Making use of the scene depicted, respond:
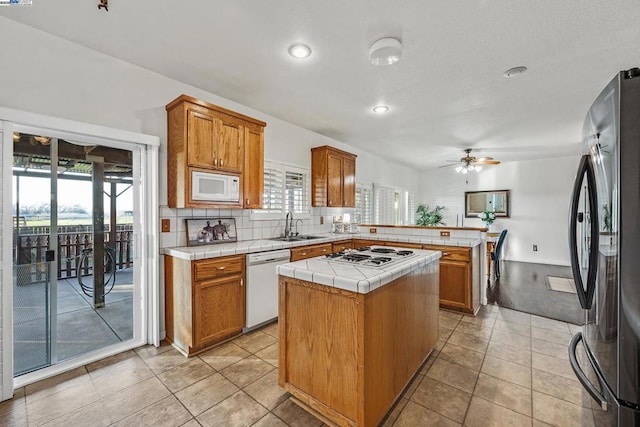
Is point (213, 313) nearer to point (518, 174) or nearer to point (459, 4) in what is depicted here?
point (459, 4)

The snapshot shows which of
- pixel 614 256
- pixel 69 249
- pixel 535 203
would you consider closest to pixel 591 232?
pixel 614 256

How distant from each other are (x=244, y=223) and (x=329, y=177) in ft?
5.18

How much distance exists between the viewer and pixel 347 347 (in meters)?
1.49

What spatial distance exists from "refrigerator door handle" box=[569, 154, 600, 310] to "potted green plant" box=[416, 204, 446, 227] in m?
6.67

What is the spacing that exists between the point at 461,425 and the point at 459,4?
2603mm

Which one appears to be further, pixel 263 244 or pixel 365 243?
pixel 365 243

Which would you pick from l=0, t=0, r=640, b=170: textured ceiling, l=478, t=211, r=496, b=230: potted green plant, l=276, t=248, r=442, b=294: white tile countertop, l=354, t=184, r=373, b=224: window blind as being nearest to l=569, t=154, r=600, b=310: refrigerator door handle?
l=276, t=248, r=442, b=294: white tile countertop

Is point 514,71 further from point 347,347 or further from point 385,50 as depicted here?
point 347,347

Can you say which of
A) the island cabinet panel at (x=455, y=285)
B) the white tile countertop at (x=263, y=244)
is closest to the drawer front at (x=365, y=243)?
the white tile countertop at (x=263, y=244)

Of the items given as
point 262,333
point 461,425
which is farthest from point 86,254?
point 461,425

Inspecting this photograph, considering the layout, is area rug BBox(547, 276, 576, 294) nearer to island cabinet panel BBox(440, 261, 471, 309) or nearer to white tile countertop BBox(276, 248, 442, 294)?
island cabinet panel BBox(440, 261, 471, 309)

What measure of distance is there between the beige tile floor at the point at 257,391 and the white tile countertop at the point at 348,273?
885 millimetres

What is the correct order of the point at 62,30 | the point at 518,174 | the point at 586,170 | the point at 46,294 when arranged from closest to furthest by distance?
the point at 586,170
the point at 62,30
the point at 46,294
the point at 518,174

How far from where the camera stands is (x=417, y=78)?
2.71m
